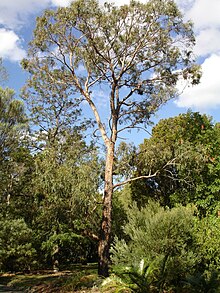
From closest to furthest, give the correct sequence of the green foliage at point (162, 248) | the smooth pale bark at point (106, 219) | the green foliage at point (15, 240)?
1. the green foliage at point (162, 248)
2. the smooth pale bark at point (106, 219)
3. the green foliage at point (15, 240)

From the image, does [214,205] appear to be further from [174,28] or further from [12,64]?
[12,64]

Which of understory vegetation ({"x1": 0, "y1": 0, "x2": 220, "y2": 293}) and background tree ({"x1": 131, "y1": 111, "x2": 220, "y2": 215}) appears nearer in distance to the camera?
understory vegetation ({"x1": 0, "y1": 0, "x2": 220, "y2": 293})

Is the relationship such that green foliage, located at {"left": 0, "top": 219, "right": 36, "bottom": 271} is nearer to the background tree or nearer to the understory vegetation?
the understory vegetation

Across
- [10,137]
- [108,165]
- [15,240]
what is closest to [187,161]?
[108,165]

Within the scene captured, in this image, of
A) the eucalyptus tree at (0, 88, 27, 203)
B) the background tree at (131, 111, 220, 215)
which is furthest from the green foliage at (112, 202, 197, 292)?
the eucalyptus tree at (0, 88, 27, 203)

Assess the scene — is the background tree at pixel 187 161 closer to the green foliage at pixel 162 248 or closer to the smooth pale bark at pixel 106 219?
the smooth pale bark at pixel 106 219

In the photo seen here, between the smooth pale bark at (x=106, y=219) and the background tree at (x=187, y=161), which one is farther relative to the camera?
the background tree at (x=187, y=161)

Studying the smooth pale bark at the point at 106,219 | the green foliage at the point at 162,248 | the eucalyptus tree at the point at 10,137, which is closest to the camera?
the green foliage at the point at 162,248

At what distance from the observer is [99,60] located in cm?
1494

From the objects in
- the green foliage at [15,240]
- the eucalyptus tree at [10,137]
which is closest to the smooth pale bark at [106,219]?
the green foliage at [15,240]

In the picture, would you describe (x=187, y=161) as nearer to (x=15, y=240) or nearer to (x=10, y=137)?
(x=15, y=240)

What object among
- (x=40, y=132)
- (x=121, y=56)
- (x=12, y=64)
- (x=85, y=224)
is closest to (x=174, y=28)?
(x=121, y=56)

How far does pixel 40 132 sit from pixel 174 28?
11119 mm

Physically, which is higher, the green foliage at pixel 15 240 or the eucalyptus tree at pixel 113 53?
the eucalyptus tree at pixel 113 53
